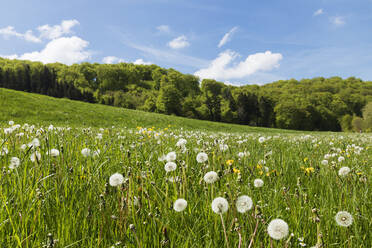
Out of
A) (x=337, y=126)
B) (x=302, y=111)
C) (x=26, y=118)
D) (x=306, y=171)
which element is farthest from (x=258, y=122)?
(x=306, y=171)

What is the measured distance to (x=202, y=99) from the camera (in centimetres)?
8494

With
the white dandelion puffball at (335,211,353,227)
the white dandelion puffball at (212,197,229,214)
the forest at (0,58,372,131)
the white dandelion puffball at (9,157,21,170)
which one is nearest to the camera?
the white dandelion puffball at (212,197,229,214)

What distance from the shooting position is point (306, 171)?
297 cm

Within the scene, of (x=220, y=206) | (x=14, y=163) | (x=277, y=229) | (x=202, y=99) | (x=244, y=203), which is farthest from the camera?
(x=202, y=99)

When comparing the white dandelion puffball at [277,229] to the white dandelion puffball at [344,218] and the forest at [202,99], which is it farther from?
the forest at [202,99]

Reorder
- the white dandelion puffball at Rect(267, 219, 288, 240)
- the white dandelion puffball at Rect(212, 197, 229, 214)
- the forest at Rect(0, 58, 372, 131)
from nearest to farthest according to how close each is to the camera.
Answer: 1. the white dandelion puffball at Rect(267, 219, 288, 240)
2. the white dandelion puffball at Rect(212, 197, 229, 214)
3. the forest at Rect(0, 58, 372, 131)

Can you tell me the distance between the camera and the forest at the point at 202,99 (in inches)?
2916

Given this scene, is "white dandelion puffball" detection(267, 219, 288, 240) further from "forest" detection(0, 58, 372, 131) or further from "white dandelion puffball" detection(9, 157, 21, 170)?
"forest" detection(0, 58, 372, 131)

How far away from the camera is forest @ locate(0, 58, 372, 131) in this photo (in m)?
74.1

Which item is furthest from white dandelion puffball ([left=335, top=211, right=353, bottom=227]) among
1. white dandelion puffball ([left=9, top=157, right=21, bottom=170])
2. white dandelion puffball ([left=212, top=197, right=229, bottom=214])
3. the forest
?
the forest

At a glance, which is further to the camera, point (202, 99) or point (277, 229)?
point (202, 99)

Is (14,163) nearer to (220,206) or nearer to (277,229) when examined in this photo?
(220,206)

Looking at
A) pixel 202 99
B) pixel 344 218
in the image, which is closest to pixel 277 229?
pixel 344 218

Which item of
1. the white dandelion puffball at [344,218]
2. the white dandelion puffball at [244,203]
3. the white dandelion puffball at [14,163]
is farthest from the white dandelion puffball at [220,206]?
the white dandelion puffball at [14,163]
